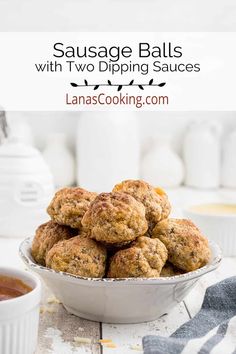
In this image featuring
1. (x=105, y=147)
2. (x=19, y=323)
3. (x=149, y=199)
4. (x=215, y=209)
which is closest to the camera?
(x=19, y=323)

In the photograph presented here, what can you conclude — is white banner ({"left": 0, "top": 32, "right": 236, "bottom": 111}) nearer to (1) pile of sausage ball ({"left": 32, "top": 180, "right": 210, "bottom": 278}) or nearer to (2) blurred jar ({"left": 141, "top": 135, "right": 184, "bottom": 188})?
(2) blurred jar ({"left": 141, "top": 135, "right": 184, "bottom": 188})

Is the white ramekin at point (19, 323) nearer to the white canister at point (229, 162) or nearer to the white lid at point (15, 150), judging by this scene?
the white lid at point (15, 150)

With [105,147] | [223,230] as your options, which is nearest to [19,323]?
[223,230]

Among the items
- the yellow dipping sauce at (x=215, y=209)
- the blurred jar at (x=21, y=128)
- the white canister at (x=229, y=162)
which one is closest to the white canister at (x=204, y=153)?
the white canister at (x=229, y=162)

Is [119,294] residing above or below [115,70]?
below

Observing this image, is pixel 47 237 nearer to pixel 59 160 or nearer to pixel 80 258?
pixel 80 258

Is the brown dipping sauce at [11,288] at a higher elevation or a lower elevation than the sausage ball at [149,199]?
lower
